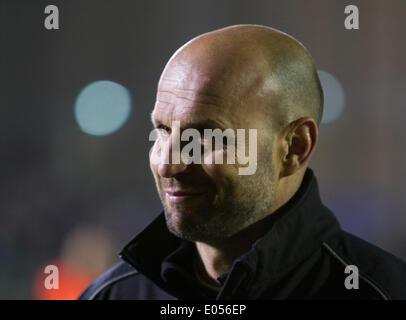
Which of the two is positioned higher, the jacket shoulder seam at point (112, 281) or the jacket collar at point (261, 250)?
the jacket collar at point (261, 250)

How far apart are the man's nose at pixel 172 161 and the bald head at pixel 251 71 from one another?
0.10 m

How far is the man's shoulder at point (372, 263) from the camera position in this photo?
3.23 feet

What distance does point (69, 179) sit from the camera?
6.40 feet

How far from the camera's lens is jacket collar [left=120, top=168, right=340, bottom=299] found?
96 cm

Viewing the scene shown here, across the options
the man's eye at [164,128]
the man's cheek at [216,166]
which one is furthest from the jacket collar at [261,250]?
the man's eye at [164,128]

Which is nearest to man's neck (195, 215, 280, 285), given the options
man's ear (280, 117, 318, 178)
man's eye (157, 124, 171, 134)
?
man's ear (280, 117, 318, 178)

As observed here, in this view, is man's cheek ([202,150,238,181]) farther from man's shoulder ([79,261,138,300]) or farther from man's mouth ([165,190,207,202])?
man's shoulder ([79,261,138,300])

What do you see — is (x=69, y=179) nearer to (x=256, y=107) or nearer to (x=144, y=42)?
(x=144, y=42)

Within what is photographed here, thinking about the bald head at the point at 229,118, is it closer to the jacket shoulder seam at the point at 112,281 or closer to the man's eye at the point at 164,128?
the man's eye at the point at 164,128

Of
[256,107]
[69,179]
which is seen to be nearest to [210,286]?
[256,107]

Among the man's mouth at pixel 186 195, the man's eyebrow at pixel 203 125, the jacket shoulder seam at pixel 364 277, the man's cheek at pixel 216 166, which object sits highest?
the man's eyebrow at pixel 203 125

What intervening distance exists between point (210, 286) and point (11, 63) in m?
1.20

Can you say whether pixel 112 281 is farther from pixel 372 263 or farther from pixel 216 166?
pixel 372 263

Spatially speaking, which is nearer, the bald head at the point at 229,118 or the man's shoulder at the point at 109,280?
the bald head at the point at 229,118
